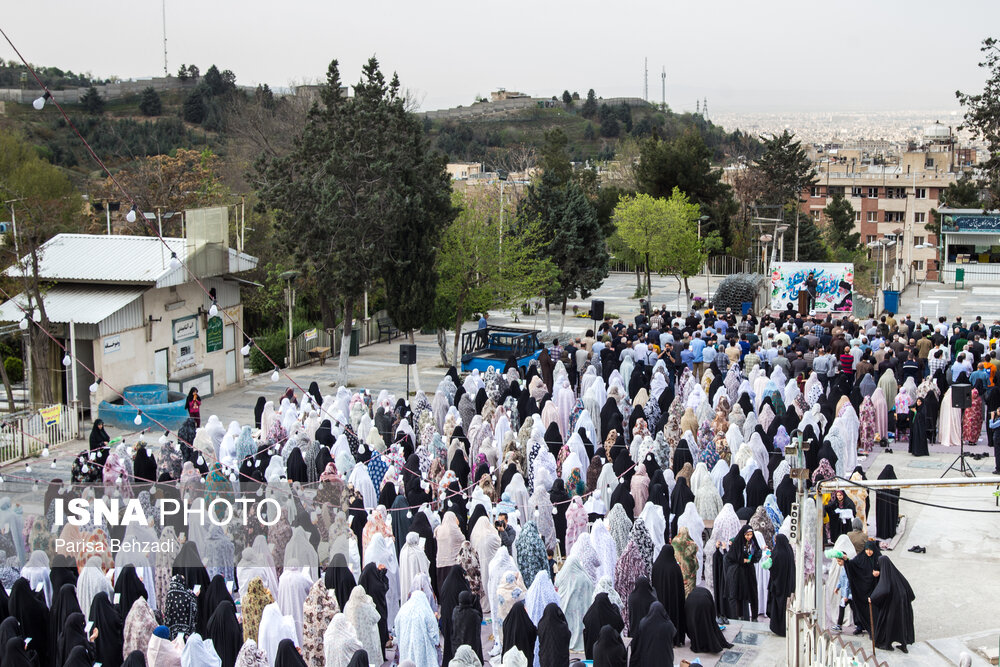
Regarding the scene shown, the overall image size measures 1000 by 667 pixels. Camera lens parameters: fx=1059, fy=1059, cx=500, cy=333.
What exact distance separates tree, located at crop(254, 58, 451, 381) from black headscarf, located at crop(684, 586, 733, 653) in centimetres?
→ 1249

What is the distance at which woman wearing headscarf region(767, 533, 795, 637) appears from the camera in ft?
32.0

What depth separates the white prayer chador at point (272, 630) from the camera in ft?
27.9

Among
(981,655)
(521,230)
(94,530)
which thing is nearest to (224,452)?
(94,530)

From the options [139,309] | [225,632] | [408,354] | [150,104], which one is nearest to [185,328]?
[139,309]

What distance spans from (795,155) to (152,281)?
113 ft

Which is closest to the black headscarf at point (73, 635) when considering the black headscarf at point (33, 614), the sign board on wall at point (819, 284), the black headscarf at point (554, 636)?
the black headscarf at point (33, 614)

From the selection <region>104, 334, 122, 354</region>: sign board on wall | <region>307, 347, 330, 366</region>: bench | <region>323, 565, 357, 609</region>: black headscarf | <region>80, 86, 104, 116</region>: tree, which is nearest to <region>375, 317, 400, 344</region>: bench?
<region>307, 347, 330, 366</region>: bench

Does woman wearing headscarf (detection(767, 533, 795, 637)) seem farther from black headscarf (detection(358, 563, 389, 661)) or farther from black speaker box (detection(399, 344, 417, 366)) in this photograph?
black speaker box (detection(399, 344, 417, 366))

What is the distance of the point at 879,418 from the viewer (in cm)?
1625

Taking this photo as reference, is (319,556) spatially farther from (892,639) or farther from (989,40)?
(989,40)

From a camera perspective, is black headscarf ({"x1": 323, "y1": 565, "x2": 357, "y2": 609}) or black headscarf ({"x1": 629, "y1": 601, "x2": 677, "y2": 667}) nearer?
black headscarf ({"x1": 629, "y1": 601, "x2": 677, "y2": 667})

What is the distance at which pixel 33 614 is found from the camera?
9109mm

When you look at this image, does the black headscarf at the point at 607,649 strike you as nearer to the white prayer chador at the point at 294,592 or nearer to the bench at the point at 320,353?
the white prayer chador at the point at 294,592

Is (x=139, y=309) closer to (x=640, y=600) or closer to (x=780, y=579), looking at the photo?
(x=640, y=600)
